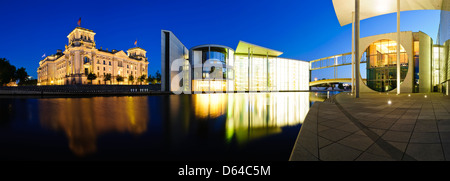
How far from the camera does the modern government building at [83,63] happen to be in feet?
242

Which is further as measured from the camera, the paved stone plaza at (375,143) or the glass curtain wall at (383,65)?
the glass curtain wall at (383,65)

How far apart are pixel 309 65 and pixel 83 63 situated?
97.7 m

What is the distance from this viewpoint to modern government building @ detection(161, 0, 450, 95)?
21.1 m

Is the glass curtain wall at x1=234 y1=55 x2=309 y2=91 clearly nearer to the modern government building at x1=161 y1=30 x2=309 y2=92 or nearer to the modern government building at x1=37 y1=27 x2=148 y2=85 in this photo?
the modern government building at x1=161 y1=30 x2=309 y2=92

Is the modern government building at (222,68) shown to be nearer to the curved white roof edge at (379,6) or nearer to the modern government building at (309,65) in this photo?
the modern government building at (309,65)

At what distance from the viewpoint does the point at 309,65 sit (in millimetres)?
56562

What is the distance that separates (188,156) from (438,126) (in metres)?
5.87

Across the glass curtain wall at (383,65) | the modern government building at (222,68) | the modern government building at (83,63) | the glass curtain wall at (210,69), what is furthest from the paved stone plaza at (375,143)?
the modern government building at (83,63)

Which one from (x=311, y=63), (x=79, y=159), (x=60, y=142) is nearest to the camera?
(x=79, y=159)

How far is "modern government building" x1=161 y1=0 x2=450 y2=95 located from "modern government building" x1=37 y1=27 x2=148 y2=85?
62.3 metres

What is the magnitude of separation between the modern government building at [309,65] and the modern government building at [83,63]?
6231 cm

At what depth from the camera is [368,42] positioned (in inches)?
1060
